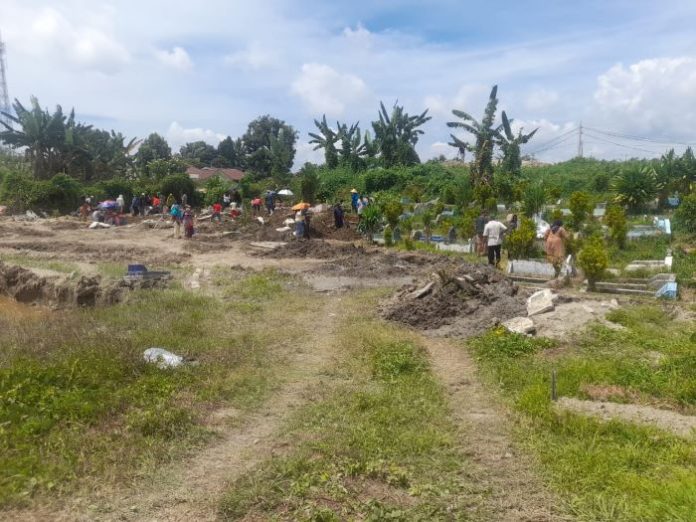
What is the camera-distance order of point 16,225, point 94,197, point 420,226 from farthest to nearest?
point 94,197 → point 16,225 → point 420,226

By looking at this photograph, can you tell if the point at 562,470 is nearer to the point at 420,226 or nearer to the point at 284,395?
the point at 284,395

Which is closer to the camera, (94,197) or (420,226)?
(420,226)

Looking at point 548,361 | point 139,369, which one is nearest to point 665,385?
point 548,361

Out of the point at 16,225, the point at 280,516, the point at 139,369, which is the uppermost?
the point at 16,225

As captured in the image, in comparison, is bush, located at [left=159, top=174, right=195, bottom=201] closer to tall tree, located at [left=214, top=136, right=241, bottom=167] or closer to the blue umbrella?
the blue umbrella

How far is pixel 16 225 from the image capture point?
24281 mm

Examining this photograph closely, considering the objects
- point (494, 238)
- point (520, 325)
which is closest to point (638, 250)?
point (494, 238)

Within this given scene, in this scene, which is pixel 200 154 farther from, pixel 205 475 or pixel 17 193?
pixel 205 475

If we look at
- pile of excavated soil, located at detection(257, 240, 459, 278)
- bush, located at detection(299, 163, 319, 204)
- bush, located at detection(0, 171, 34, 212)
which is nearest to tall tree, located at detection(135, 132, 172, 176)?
bush, located at detection(0, 171, 34, 212)

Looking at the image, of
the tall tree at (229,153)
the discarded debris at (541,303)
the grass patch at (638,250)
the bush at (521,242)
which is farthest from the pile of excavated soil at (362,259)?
the tall tree at (229,153)

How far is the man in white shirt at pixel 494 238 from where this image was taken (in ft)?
42.9

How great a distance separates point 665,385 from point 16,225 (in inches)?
1000

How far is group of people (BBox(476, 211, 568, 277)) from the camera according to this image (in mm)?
12297

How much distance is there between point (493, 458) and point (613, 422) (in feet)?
3.91
